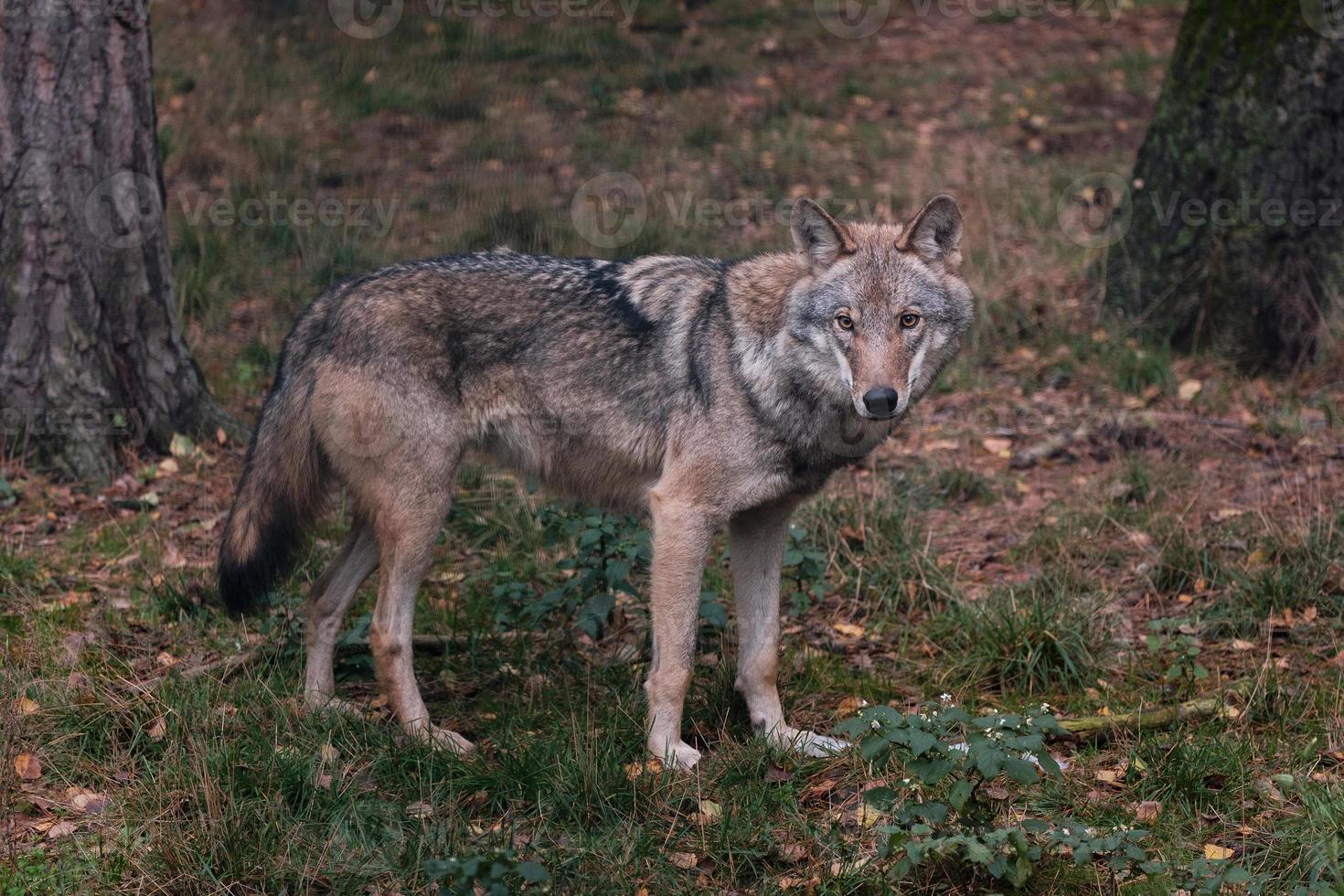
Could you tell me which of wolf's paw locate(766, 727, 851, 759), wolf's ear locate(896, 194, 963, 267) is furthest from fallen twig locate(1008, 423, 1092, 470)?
wolf's paw locate(766, 727, 851, 759)

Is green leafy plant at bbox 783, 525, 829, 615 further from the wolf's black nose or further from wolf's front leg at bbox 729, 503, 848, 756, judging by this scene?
the wolf's black nose

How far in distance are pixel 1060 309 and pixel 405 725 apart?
5.62 meters

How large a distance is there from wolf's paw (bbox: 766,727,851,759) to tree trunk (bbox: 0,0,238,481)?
149 inches

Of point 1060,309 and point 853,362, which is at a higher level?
point 853,362

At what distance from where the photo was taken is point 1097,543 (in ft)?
19.0

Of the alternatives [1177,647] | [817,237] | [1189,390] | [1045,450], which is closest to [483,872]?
[817,237]

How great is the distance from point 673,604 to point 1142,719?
167cm

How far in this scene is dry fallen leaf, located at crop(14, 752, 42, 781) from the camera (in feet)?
13.2

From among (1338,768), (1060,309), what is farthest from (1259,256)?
(1338,768)

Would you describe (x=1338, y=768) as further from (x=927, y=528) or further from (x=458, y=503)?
(x=458, y=503)

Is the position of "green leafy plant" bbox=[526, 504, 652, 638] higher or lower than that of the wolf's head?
lower

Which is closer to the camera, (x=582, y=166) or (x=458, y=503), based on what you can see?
(x=458, y=503)

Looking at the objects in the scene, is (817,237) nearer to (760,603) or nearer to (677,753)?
(760,603)

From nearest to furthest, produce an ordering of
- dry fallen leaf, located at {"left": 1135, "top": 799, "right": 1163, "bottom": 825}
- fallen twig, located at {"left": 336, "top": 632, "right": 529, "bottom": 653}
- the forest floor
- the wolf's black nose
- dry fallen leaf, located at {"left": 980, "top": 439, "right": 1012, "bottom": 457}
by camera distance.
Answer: the forest floor < dry fallen leaf, located at {"left": 1135, "top": 799, "right": 1163, "bottom": 825} < the wolf's black nose < fallen twig, located at {"left": 336, "top": 632, "right": 529, "bottom": 653} < dry fallen leaf, located at {"left": 980, "top": 439, "right": 1012, "bottom": 457}
